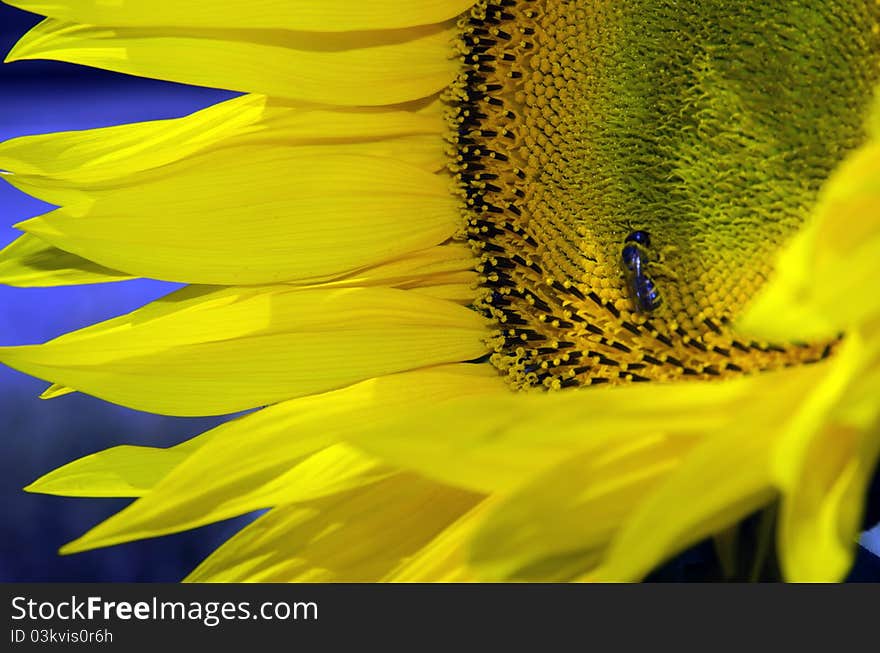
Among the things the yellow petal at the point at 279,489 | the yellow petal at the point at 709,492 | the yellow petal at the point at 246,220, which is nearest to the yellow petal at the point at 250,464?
the yellow petal at the point at 279,489

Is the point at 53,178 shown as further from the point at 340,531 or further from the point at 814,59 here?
the point at 814,59

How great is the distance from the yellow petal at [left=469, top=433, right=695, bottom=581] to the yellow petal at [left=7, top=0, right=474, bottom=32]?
47 cm

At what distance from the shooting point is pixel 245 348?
0.78 m

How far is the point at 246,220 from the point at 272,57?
121 mm

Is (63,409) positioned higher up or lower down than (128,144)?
lower down

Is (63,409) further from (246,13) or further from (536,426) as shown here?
(536,426)

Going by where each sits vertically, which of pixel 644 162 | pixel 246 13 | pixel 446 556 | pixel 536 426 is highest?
pixel 246 13

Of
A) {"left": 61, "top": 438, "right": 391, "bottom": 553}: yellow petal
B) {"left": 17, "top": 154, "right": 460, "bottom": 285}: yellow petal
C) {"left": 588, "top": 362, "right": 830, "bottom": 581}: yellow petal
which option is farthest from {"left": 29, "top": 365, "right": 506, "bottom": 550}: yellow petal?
{"left": 588, "top": 362, "right": 830, "bottom": 581}: yellow petal

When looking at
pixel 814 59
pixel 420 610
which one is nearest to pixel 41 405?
pixel 420 610

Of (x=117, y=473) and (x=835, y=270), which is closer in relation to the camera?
(x=835, y=270)

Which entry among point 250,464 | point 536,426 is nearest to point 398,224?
point 250,464

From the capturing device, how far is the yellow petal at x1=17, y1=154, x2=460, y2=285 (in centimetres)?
81

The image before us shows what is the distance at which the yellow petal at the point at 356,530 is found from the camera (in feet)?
2.26

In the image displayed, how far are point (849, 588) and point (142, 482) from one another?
1.48 feet
